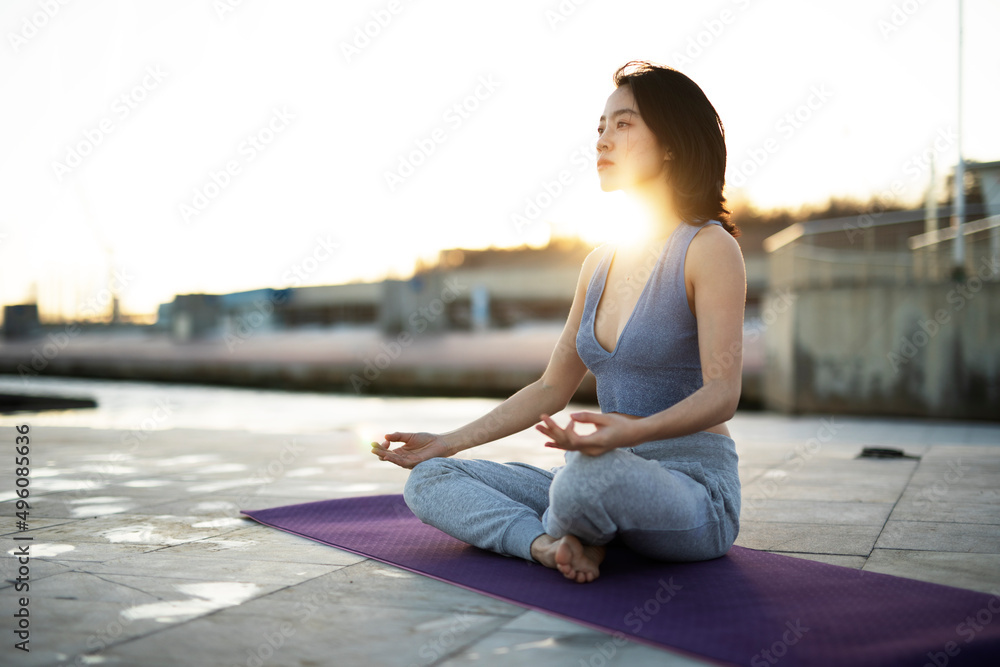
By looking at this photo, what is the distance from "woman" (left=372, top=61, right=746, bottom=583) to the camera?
7.22 feet

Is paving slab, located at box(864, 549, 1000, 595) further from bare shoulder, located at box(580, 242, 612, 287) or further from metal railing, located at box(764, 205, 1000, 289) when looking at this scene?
metal railing, located at box(764, 205, 1000, 289)

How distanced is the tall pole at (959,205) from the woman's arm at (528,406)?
9637 mm

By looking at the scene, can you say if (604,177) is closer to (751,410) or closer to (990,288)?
(990,288)

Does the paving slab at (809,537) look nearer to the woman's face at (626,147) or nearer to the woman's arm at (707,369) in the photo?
the woman's arm at (707,369)

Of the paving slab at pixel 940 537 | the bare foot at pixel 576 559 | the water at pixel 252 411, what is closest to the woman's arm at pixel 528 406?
the bare foot at pixel 576 559

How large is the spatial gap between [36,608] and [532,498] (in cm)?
141

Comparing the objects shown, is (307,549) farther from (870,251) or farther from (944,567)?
(870,251)

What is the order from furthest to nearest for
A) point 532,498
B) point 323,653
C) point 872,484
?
point 872,484 → point 532,498 → point 323,653

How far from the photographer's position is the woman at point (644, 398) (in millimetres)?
2199

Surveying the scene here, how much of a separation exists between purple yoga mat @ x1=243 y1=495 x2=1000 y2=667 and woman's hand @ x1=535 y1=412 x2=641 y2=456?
394 mm

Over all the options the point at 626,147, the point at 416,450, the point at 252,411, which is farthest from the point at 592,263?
the point at 252,411

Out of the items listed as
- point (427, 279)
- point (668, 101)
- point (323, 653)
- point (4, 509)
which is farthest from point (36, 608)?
point (427, 279)

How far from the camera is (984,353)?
34.9 feet

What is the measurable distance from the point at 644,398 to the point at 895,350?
32.5 feet
